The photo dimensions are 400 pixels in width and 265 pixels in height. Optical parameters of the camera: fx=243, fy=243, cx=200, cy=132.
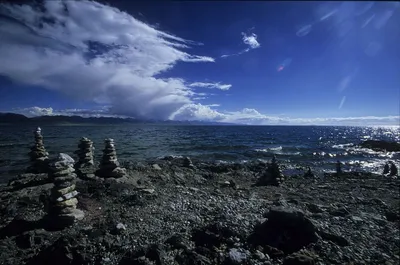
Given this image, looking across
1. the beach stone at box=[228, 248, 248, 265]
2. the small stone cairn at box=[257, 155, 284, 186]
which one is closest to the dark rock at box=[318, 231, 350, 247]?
the beach stone at box=[228, 248, 248, 265]

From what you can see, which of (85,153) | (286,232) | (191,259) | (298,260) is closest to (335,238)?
(286,232)

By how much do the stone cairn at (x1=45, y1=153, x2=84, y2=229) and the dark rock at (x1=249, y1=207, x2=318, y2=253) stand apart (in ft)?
19.3

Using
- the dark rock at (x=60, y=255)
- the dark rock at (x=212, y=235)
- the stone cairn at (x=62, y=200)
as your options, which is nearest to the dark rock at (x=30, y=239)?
the stone cairn at (x=62, y=200)

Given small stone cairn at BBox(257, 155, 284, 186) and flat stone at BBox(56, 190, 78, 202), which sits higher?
flat stone at BBox(56, 190, 78, 202)

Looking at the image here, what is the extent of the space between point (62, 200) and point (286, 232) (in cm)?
710

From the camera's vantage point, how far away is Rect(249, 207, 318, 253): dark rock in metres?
6.14

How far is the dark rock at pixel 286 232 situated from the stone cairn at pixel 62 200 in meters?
5.88

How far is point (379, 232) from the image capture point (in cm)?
560

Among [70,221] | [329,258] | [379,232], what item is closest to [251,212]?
[329,258]

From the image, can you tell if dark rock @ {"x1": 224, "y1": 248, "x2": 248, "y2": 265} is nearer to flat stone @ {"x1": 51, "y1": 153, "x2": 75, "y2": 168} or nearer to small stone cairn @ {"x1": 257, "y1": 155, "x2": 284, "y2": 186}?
flat stone @ {"x1": 51, "y1": 153, "x2": 75, "y2": 168}

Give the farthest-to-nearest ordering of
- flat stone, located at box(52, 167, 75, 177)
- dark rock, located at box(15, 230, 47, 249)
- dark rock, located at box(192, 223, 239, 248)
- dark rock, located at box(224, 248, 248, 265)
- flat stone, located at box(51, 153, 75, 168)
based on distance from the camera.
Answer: flat stone, located at box(51, 153, 75, 168) < flat stone, located at box(52, 167, 75, 177) < dark rock, located at box(15, 230, 47, 249) < dark rock, located at box(192, 223, 239, 248) < dark rock, located at box(224, 248, 248, 265)

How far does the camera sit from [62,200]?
8.14m

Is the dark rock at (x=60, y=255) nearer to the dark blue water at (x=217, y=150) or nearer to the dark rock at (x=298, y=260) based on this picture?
the dark rock at (x=298, y=260)

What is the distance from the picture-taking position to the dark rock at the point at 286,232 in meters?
6.14
